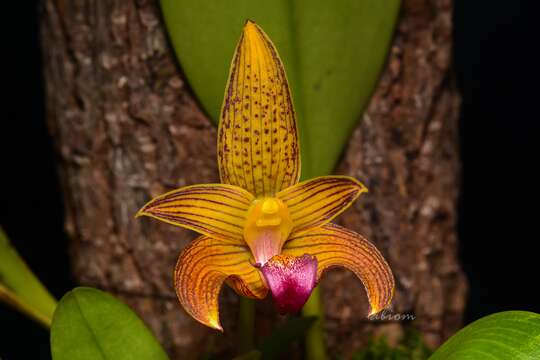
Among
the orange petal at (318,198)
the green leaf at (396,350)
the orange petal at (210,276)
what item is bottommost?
the green leaf at (396,350)

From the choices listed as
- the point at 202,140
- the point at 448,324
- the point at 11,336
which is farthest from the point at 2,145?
the point at 448,324

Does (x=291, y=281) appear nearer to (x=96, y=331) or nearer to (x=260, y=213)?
(x=260, y=213)

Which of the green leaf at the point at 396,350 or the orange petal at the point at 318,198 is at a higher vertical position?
the orange petal at the point at 318,198

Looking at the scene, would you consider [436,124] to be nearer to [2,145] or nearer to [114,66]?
[114,66]

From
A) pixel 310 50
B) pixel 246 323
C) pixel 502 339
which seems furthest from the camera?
pixel 246 323

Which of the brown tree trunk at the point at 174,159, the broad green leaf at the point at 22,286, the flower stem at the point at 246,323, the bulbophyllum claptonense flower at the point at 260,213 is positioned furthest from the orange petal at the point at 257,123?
the broad green leaf at the point at 22,286

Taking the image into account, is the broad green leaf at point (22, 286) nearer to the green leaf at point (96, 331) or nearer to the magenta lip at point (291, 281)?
the green leaf at point (96, 331)

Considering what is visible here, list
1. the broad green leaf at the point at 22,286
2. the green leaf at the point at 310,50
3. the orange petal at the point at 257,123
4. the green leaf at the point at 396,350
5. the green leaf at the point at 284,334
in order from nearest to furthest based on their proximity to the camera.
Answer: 1. the orange petal at the point at 257,123
2. the green leaf at the point at 310,50
3. the green leaf at the point at 284,334
4. the broad green leaf at the point at 22,286
5. the green leaf at the point at 396,350

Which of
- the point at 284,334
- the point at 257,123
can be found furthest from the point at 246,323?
the point at 257,123
